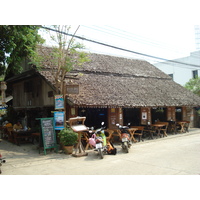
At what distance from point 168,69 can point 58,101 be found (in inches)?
1085

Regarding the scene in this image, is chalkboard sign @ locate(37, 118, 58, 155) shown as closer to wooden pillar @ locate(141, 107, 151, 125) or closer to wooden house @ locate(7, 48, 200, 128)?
wooden house @ locate(7, 48, 200, 128)

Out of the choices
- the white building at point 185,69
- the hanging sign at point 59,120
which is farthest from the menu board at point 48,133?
the white building at point 185,69

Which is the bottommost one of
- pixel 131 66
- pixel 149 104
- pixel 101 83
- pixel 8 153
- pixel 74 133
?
pixel 8 153

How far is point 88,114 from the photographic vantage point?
15633 mm

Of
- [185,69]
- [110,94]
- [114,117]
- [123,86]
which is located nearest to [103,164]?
[114,117]

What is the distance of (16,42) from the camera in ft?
34.5

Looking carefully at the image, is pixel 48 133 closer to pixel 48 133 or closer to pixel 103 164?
pixel 48 133

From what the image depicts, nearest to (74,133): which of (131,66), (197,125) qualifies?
(131,66)

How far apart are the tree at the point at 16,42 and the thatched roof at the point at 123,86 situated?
1548 millimetres

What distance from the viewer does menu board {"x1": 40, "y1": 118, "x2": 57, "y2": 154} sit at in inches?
375

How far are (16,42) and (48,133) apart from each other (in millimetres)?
4677

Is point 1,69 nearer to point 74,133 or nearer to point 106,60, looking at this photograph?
point 74,133

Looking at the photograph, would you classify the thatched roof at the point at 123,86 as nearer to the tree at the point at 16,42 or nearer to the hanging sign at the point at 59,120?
the hanging sign at the point at 59,120

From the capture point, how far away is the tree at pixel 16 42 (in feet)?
Answer: 32.6
